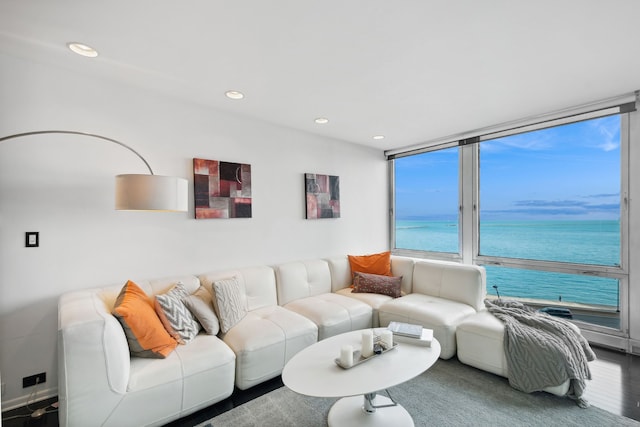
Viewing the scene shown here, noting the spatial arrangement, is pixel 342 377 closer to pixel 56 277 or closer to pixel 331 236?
pixel 56 277

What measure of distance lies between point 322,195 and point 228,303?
199cm

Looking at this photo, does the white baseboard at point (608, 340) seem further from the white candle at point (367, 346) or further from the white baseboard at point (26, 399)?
the white baseboard at point (26, 399)

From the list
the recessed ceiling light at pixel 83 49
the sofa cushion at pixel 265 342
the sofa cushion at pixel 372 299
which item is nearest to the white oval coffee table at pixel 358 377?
the sofa cushion at pixel 265 342

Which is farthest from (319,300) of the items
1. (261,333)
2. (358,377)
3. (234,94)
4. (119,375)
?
(234,94)

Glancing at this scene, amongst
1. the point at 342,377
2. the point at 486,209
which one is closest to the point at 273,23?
the point at 342,377

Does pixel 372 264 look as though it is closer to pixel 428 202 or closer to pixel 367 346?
pixel 428 202

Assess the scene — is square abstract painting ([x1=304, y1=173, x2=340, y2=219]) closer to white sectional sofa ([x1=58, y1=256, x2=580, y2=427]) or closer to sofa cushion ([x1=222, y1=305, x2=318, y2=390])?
white sectional sofa ([x1=58, y1=256, x2=580, y2=427])

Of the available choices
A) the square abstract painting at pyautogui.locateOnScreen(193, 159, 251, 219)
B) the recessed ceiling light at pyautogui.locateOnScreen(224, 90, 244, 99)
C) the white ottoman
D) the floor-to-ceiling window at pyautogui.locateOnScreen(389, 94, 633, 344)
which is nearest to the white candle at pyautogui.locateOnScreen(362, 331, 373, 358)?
the white ottoman

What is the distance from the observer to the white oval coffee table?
155 centimetres

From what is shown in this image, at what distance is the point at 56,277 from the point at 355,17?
2.78 m

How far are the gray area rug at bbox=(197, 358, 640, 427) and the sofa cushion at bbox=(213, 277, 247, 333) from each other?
2.08ft

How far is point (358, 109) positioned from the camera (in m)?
3.03

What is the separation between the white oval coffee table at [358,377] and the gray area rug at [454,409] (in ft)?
0.54

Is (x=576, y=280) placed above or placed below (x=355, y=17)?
below
